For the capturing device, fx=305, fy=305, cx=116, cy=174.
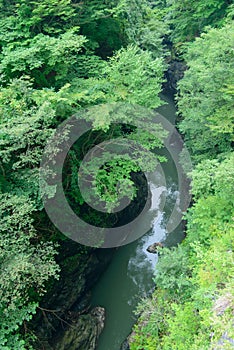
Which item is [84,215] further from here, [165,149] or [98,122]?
[165,149]

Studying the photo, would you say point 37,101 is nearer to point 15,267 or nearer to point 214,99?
point 15,267

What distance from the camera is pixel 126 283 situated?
39.2 ft

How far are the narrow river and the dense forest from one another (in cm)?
133

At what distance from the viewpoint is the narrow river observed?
10352 mm

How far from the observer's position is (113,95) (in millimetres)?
9656

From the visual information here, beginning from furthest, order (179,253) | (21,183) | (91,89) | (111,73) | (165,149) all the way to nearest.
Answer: (165,149), (111,73), (91,89), (179,253), (21,183)

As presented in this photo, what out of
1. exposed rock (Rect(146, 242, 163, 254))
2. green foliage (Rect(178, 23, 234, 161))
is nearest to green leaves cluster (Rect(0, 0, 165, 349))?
green foliage (Rect(178, 23, 234, 161))

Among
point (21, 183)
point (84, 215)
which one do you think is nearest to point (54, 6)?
point (21, 183)

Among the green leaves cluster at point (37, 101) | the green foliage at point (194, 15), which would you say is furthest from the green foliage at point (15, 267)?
the green foliage at point (194, 15)

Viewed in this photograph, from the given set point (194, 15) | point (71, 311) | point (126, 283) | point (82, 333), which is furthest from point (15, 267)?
point (194, 15)

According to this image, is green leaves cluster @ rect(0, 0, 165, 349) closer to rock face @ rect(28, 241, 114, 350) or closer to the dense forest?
the dense forest

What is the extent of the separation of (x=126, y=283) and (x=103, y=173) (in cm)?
→ 484

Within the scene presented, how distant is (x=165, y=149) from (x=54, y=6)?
11.6m

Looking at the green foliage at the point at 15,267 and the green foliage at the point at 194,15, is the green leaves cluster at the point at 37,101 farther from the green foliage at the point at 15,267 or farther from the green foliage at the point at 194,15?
the green foliage at the point at 194,15
